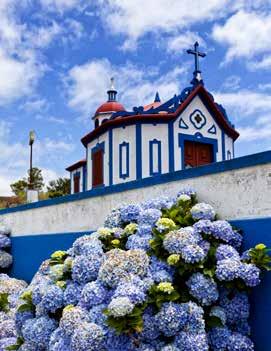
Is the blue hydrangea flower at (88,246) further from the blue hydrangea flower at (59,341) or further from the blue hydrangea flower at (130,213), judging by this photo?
the blue hydrangea flower at (59,341)

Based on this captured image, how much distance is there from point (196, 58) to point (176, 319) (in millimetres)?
11588

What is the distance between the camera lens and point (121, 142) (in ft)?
44.3

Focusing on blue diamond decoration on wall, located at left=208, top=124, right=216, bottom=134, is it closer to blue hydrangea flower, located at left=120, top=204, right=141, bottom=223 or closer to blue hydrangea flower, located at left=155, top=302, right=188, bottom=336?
blue hydrangea flower, located at left=120, top=204, right=141, bottom=223

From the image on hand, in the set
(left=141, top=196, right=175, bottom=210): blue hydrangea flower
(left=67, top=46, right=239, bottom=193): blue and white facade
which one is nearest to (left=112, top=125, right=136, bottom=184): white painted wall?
(left=67, top=46, right=239, bottom=193): blue and white facade

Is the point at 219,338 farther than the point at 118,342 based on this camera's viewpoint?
Yes

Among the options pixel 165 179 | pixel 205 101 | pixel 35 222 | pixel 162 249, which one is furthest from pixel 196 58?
pixel 162 249

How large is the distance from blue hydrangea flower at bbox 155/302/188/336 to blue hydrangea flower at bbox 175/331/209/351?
0.06m

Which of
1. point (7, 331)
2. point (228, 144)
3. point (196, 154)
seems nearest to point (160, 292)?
point (7, 331)

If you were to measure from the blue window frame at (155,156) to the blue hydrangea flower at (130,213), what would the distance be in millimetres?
7663

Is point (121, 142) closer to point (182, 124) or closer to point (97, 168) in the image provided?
point (97, 168)

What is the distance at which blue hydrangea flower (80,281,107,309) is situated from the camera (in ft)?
13.6

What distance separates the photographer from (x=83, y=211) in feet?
23.4

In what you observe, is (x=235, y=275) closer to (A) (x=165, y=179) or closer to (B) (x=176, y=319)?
A: (B) (x=176, y=319)

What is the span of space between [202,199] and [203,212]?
0.46 meters
